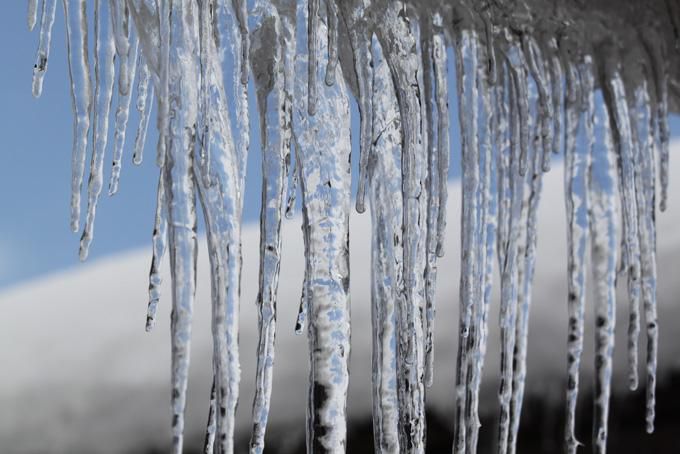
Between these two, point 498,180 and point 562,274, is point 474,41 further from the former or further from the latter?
point 562,274

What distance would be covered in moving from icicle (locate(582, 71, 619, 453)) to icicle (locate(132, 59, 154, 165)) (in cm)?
42

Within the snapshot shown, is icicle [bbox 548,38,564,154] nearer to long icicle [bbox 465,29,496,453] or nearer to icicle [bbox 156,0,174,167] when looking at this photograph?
long icicle [bbox 465,29,496,453]

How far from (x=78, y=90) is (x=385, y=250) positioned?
0.86ft

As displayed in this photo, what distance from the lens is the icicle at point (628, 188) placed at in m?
0.89

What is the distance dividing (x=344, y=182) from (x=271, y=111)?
0.23 feet

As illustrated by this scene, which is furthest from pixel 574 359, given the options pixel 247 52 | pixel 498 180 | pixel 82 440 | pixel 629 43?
pixel 82 440

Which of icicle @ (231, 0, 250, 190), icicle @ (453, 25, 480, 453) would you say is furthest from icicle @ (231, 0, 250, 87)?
icicle @ (453, 25, 480, 453)

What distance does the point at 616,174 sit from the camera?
92 centimetres

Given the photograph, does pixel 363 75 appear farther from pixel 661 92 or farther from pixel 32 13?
pixel 661 92

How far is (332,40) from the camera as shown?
0.59 metres

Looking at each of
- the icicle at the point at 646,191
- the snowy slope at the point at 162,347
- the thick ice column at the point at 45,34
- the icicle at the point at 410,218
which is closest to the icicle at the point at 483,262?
the icicle at the point at 410,218

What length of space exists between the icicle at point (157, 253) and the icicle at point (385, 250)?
15cm

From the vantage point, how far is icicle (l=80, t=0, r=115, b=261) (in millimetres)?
642

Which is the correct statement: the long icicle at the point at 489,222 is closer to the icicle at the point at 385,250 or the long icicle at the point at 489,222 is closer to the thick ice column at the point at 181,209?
the icicle at the point at 385,250
